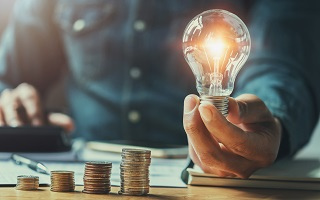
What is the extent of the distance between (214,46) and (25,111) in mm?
756

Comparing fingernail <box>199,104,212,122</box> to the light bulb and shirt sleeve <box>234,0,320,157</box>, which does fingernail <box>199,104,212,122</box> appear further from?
shirt sleeve <box>234,0,320,157</box>

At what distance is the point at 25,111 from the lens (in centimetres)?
154

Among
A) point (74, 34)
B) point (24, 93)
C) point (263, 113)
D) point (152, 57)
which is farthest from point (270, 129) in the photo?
point (74, 34)

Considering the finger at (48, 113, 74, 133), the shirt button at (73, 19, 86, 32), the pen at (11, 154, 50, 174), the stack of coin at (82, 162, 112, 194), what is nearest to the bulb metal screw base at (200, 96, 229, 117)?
the stack of coin at (82, 162, 112, 194)

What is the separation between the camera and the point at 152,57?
5.82 feet

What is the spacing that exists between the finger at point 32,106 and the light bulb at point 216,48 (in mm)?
708

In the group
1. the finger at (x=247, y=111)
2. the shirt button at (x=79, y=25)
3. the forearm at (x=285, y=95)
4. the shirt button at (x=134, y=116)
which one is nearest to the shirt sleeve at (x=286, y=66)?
the forearm at (x=285, y=95)

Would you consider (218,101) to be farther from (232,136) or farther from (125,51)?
(125,51)

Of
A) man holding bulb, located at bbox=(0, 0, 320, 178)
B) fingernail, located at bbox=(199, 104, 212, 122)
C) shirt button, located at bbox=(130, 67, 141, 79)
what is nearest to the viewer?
fingernail, located at bbox=(199, 104, 212, 122)

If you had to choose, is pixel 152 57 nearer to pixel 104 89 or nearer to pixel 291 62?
pixel 104 89

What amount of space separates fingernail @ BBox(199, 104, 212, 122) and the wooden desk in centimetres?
9

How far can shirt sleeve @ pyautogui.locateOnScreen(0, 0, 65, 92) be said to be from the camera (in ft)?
6.49

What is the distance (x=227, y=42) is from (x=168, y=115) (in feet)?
2.98

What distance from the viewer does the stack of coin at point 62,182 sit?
842mm
